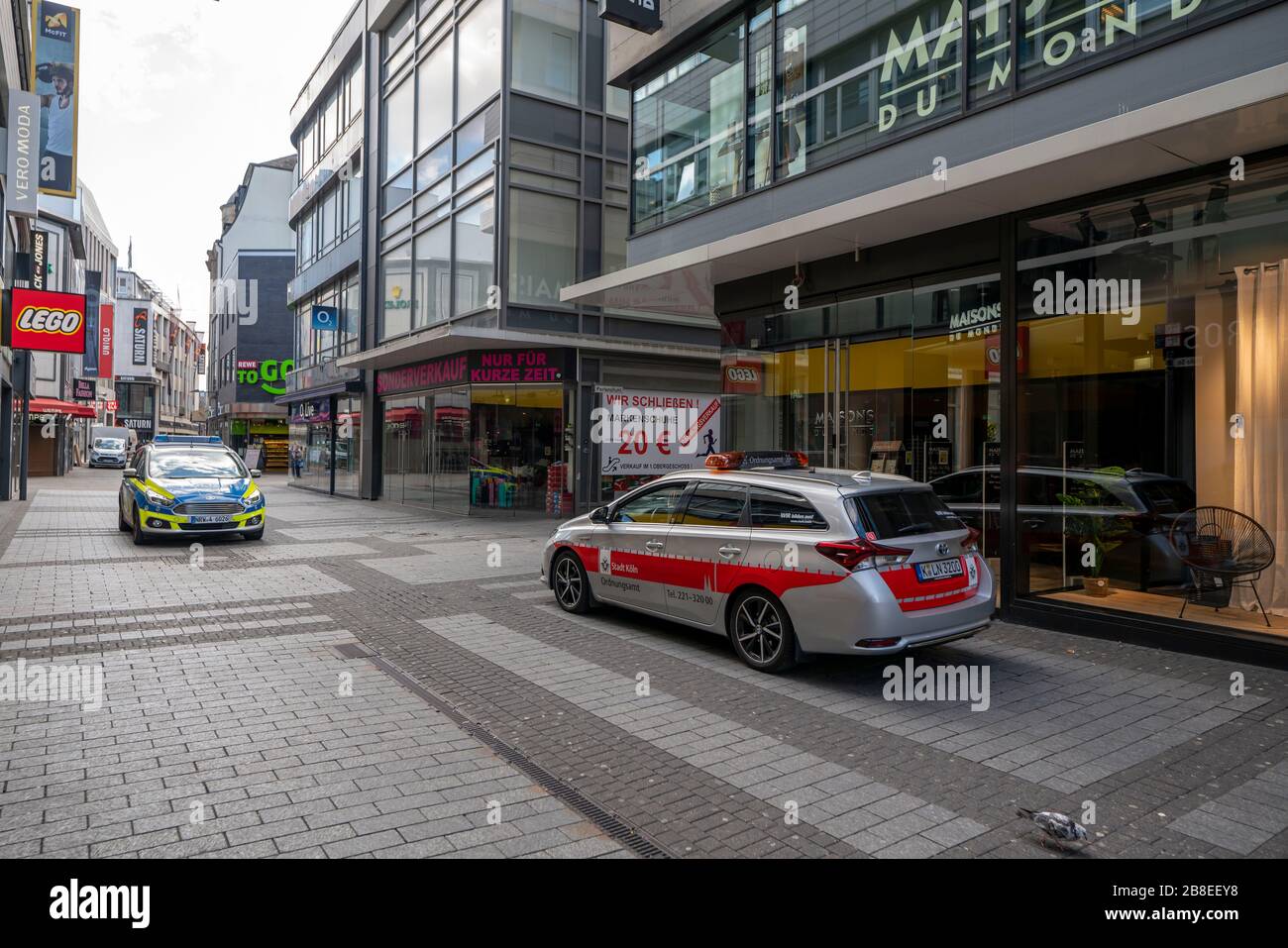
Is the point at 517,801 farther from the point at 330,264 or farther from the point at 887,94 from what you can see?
the point at 330,264

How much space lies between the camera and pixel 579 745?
4.95 m

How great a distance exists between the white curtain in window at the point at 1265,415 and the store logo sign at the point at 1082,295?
3.73ft

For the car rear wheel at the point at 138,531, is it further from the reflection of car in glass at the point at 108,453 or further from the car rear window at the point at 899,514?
the reflection of car in glass at the point at 108,453

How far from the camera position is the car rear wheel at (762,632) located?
6.35m

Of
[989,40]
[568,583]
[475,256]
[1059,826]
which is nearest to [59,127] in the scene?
[475,256]

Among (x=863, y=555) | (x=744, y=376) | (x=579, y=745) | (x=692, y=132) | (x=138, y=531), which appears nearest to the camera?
(x=579, y=745)

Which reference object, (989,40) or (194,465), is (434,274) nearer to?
(194,465)

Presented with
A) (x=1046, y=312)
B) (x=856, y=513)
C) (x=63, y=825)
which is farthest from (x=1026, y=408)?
(x=63, y=825)

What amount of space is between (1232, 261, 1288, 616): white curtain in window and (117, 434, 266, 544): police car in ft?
46.1

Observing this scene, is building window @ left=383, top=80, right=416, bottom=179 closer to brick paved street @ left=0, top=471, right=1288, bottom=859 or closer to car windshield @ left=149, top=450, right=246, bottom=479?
car windshield @ left=149, top=450, right=246, bottom=479

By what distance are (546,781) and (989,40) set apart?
335 inches

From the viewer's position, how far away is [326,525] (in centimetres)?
1814

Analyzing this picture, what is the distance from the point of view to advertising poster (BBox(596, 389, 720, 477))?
20562mm

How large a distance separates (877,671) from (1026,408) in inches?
154
